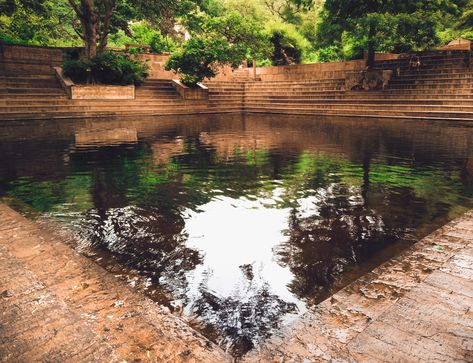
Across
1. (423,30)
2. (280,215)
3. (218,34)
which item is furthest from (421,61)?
(280,215)

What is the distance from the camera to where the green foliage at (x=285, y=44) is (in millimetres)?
28859

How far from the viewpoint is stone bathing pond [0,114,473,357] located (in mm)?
2840

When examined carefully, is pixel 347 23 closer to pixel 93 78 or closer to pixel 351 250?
pixel 93 78

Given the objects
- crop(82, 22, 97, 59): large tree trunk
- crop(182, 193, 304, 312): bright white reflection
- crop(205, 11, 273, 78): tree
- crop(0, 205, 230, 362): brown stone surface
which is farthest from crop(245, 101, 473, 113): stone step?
crop(0, 205, 230, 362): brown stone surface

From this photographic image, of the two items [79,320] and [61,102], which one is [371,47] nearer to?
[61,102]

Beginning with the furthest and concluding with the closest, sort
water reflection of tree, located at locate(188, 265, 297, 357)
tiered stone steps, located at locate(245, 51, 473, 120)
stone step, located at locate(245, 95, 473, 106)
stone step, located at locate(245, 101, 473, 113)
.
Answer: tiered stone steps, located at locate(245, 51, 473, 120)
stone step, located at locate(245, 95, 473, 106)
stone step, located at locate(245, 101, 473, 113)
water reflection of tree, located at locate(188, 265, 297, 357)

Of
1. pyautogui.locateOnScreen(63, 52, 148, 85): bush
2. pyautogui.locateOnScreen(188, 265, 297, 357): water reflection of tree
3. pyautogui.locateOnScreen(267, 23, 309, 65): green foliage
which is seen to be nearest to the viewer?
pyautogui.locateOnScreen(188, 265, 297, 357): water reflection of tree

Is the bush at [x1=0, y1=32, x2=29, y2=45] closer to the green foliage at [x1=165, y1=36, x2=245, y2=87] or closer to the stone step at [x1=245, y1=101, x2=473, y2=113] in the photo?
the green foliage at [x1=165, y1=36, x2=245, y2=87]

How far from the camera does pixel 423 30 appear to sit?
18078mm

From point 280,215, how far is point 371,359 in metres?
2.79

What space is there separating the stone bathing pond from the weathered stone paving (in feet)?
0.75

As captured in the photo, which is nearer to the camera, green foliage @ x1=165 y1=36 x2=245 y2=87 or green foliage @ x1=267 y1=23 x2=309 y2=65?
green foliage @ x1=165 y1=36 x2=245 y2=87

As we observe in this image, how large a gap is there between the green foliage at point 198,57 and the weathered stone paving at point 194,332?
20105 mm

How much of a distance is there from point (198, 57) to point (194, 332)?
2128cm
